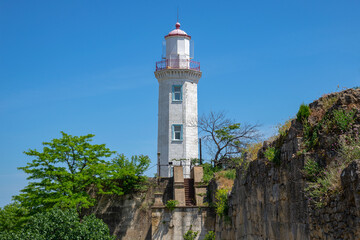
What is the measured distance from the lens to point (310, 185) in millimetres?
8875

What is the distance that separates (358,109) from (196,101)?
2561 centimetres

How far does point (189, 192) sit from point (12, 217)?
34.6ft

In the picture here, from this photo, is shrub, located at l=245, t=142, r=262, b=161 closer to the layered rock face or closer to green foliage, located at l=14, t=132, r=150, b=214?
the layered rock face

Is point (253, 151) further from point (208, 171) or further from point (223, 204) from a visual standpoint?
point (208, 171)

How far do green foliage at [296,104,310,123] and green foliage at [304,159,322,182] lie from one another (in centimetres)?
108

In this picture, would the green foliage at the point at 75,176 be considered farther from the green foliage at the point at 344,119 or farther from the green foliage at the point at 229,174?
the green foliage at the point at 344,119

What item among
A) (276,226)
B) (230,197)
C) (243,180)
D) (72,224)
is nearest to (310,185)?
(276,226)

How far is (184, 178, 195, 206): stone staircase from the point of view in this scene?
24453mm

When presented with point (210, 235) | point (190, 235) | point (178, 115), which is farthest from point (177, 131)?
point (210, 235)

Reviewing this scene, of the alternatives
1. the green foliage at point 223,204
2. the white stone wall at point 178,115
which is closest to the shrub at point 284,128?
the green foliage at point 223,204

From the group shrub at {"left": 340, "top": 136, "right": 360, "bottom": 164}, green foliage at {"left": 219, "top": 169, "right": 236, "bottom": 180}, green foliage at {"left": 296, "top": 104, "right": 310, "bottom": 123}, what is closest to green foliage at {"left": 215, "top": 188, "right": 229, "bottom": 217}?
green foliage at {"left": 219, "top": 169, "right": 236, "bottom": 180}

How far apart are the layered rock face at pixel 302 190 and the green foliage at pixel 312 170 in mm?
85

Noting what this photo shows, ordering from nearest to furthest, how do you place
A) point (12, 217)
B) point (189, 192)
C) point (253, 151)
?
point (253, 151) → point (189, 192) → point (12, 217)

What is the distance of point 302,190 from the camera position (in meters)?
9.30
